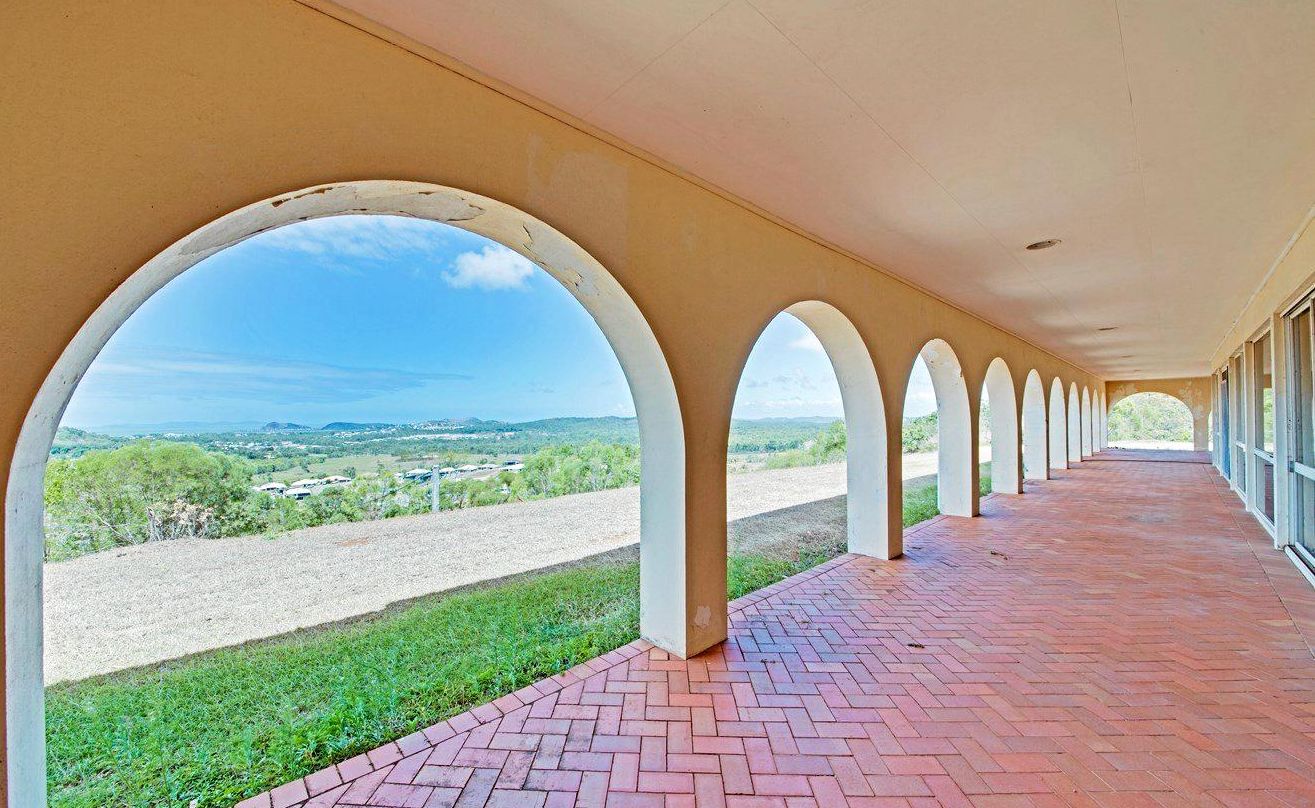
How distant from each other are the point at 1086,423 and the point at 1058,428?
16.0ft

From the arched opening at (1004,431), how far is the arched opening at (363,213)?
730 cm

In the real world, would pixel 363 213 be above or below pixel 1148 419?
above

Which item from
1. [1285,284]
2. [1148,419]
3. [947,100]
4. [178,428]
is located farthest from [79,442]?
[1148,419]

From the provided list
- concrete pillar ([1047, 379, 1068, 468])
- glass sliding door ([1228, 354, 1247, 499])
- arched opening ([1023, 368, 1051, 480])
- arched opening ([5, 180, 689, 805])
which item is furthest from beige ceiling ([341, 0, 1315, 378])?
concrete pillar ([1047, 379, 1068, 468])

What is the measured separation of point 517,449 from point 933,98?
35.6ft

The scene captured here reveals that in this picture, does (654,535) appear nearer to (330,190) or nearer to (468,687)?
(468,687)

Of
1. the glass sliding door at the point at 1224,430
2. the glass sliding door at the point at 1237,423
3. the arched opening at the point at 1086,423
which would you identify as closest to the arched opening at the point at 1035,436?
the glass sliding door at the point at 1237,423

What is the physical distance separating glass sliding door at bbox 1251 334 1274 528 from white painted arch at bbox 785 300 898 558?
526 centimetres

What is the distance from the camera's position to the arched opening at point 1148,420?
25.1 metres

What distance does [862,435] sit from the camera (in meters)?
4.76

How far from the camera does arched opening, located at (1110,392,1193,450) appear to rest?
2509 centimetres

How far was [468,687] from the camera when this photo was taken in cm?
269

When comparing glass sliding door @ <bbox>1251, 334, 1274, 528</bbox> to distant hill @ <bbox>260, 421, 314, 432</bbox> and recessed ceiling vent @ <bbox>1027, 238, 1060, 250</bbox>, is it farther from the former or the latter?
distant hill @ <bbox>260, 421, 314, 432</bbox>

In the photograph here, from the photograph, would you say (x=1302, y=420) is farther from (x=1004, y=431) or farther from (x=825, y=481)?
(x=825, y=481)
